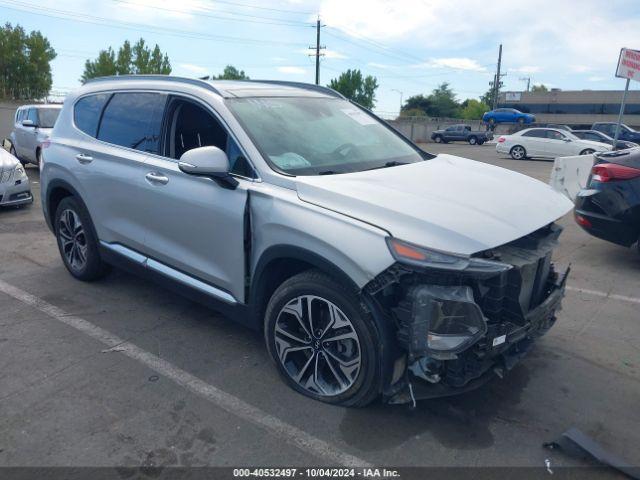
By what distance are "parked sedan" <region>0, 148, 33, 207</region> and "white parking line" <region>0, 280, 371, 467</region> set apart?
4.74 metres

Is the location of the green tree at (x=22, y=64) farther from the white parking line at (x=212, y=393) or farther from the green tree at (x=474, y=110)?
the green tree at (x=474, y=110)

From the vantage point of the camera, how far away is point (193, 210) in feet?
12.2

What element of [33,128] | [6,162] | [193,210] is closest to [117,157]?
[193,210]

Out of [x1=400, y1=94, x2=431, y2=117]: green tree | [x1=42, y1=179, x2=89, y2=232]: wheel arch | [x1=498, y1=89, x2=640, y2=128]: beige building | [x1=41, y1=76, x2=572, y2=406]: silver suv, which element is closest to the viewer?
[x1=41, y1=76, x2=572, y2=406]: silver suv

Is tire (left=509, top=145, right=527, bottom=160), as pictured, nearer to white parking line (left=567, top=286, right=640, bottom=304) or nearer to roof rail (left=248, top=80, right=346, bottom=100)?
white parking line (left=567, top=286, right=640, bottom=304)

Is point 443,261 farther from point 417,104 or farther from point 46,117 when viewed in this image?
point 417,104

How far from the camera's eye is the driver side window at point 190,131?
3.72 metres

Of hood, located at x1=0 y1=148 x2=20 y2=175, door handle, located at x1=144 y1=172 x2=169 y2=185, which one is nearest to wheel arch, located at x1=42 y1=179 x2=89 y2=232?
door handle, located at x1=144 y1=172 x2=169 y2=185

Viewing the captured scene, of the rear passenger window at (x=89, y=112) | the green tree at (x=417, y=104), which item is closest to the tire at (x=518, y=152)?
the rear passenger window at (x=89, y=112)

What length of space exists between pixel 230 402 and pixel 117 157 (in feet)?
7.57

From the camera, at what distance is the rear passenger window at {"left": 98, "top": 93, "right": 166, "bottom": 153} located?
4.20 metres

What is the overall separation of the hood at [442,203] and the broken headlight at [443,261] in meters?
0.03

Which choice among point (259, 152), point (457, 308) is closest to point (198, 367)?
point (259, 152)

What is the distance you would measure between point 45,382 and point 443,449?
2.52 m
